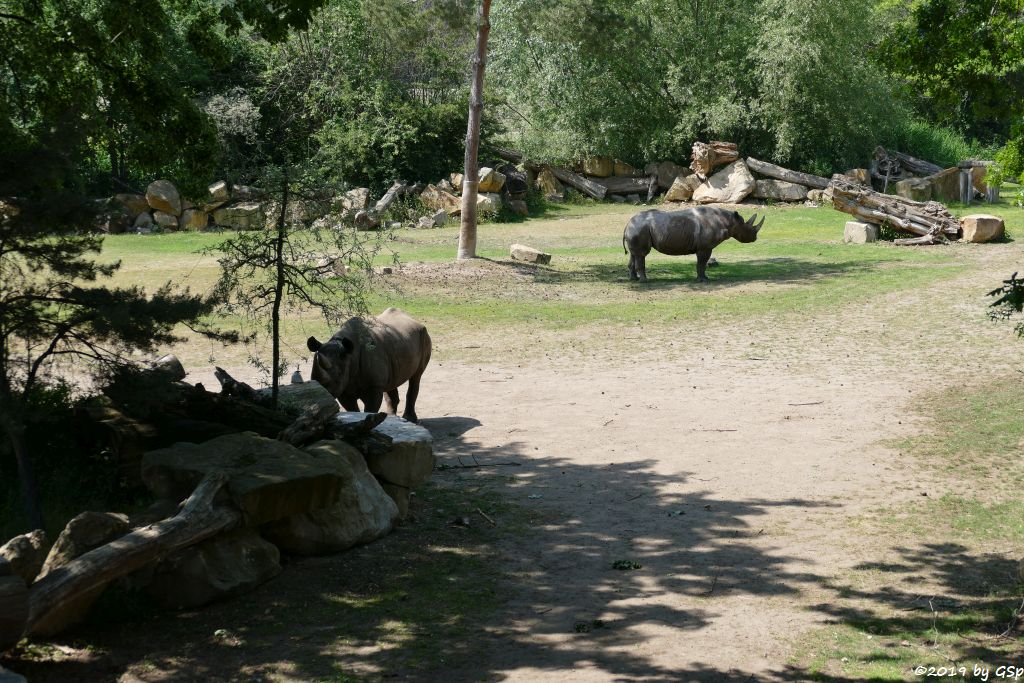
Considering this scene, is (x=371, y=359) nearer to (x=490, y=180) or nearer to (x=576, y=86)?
(x=490, y=180)

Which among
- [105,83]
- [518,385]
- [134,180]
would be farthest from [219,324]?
[134,180]

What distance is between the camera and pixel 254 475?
772 centimetres

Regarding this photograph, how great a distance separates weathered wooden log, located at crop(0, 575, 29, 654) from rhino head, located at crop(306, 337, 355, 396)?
548cm

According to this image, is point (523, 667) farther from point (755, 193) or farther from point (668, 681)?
point (755, 193)

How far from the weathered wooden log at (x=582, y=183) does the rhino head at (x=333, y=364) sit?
31.8 m

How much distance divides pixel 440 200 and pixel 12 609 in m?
30.8

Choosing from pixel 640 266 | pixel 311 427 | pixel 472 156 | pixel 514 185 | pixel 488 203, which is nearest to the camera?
pixel 311 427

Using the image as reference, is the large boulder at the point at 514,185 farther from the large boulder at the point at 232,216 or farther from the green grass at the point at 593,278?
the large boulder at the point at 232,216

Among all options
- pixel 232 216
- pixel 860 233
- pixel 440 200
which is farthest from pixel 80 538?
pixel 440 200

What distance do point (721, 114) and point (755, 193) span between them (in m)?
3.46

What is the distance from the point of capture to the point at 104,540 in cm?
705

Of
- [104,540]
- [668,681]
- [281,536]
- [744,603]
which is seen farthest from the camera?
[281,536]

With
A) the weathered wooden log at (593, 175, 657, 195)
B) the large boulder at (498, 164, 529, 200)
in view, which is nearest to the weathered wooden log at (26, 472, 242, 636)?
the large boulder at (498, 164, 529, 200)

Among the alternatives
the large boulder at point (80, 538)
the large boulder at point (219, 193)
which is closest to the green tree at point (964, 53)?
the large boulder at point (80, 538)
